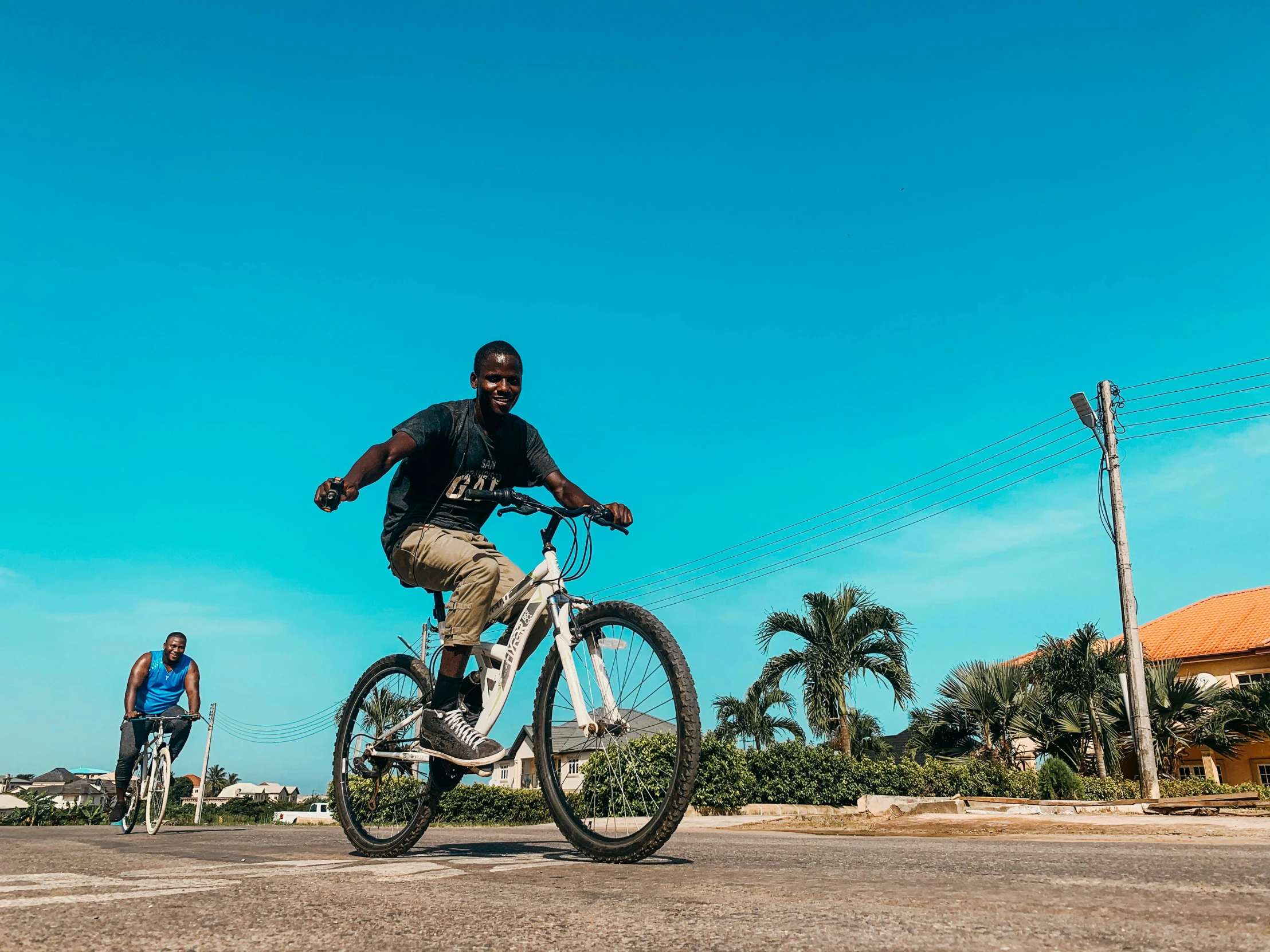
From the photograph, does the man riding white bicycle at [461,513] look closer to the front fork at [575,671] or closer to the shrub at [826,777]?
the front fork at [575,671]

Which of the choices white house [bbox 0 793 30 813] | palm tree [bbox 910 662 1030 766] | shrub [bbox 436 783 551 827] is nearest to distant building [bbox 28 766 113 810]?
white house [bbox 0 793 30 813]

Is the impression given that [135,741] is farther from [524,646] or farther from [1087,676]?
[1087,676]

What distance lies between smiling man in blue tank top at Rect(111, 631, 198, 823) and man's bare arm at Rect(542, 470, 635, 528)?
6.39 meters

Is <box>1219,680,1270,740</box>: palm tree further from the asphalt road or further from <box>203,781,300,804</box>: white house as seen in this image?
<box>203,781,300,804</box>: white house

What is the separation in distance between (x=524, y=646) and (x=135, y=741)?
690 cm

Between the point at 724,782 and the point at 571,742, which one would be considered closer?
the point at 571,742

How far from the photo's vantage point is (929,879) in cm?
236

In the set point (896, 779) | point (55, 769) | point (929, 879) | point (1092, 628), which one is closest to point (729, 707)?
point (1092, 628)

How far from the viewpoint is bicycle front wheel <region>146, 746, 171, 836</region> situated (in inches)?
324

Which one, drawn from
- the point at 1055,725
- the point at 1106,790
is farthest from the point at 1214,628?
the point at 1106,790

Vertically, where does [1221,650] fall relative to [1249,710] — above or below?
above

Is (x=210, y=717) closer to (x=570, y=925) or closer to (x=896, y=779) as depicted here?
(x=896, y=779)

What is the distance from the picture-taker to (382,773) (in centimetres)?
454

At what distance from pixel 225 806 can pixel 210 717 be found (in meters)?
6.50
